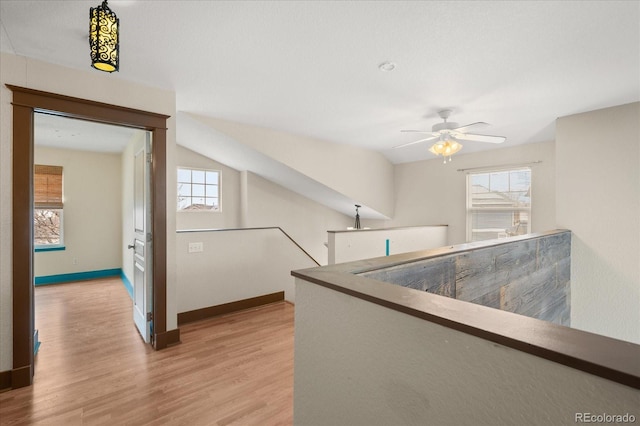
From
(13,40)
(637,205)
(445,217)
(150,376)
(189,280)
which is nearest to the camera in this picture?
(13,40)

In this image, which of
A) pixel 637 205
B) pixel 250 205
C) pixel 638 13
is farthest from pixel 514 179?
pixel 250 205

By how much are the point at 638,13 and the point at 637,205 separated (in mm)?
2326

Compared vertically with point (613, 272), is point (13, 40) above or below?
above

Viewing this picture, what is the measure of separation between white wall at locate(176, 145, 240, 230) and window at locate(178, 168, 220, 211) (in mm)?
102

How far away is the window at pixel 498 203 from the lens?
15.5ft

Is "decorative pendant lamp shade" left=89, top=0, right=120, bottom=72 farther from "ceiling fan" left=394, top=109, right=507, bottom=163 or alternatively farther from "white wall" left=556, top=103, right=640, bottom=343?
Result: "white wall" left=556, top=103, right=640, bottom=343

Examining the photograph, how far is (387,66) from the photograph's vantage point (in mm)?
2434

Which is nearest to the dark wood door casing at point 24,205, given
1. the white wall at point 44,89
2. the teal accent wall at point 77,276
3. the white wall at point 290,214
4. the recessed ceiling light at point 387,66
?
the white wall at point 44,89

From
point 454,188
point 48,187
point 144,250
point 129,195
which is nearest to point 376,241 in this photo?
point 454,188

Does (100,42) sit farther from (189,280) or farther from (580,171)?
(580,171)

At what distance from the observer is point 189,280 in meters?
3.39

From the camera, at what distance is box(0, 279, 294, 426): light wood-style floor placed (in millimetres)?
1864

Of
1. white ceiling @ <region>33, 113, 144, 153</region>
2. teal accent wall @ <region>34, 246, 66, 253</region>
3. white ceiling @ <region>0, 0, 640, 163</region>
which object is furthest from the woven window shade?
white ceiling @ <region>0, 0, 640, 163</region>

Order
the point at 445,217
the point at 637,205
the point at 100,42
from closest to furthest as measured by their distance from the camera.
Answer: the point at 100,42 < the point at 637,205 < the point at 445,217
